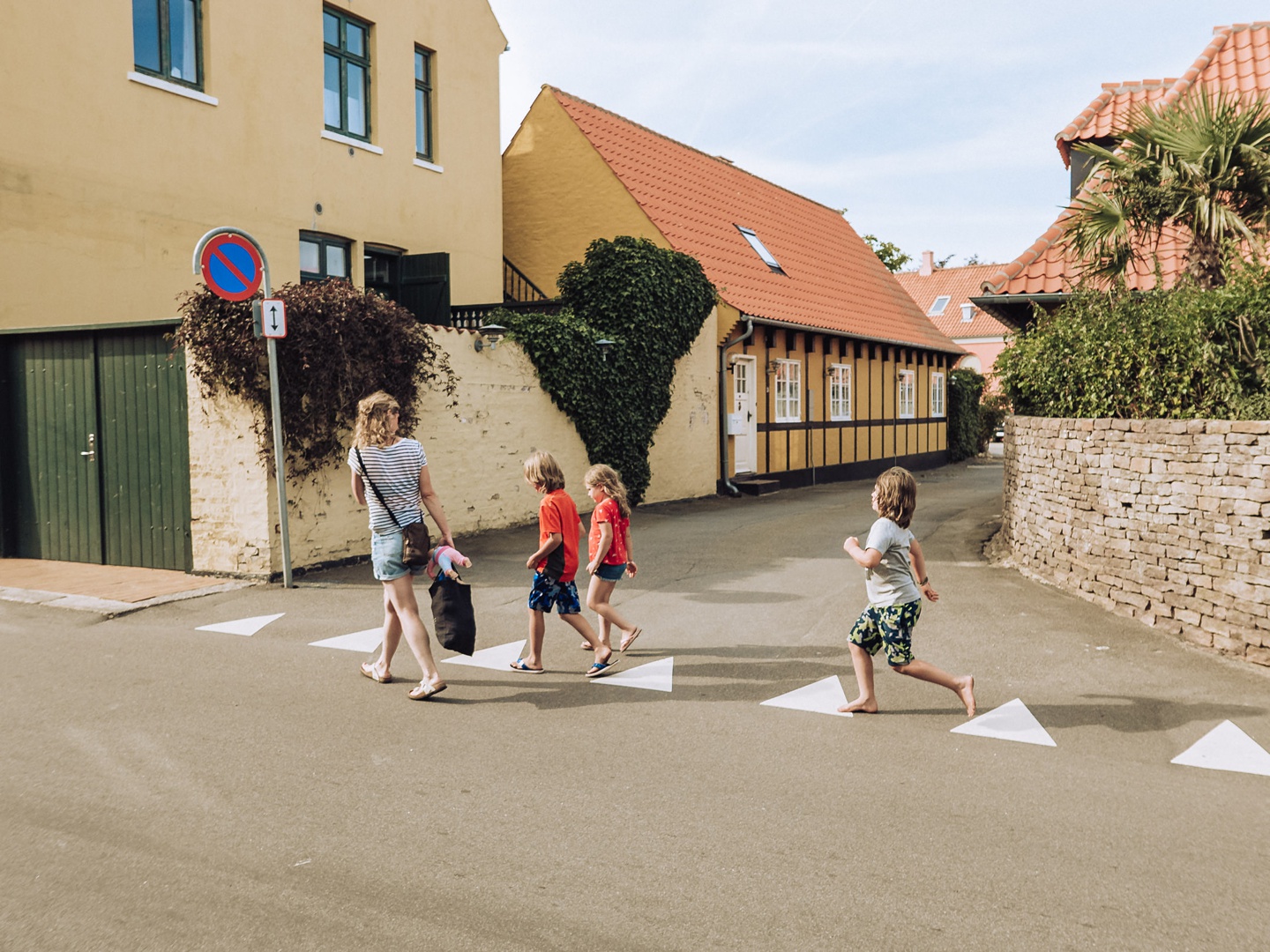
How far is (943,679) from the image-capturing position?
555cm

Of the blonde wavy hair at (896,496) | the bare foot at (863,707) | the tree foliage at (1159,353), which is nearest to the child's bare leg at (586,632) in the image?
the bare foot at (863,707)

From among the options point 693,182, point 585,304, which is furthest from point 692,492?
point 693,182

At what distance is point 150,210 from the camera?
12.2m

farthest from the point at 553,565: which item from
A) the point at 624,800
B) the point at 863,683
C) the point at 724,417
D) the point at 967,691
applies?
the point at 724,417

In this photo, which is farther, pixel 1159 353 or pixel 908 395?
pixel 908 395

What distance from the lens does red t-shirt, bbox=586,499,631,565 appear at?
21.9 feet

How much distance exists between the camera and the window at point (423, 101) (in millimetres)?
Answer: 16562

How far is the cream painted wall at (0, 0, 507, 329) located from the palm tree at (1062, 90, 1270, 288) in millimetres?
9733

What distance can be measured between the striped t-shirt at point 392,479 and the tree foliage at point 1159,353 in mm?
5863

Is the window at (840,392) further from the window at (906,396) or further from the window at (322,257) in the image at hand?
the window at (322,257)

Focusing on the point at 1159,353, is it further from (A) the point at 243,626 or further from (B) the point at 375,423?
(A) the point at 243,626

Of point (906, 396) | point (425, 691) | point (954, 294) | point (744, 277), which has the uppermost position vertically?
point (954, 294)

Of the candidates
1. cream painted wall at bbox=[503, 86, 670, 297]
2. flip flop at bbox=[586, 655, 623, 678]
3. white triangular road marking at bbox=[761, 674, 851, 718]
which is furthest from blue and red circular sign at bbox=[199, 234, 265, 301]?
cream painted wall at bbox=[503, 86, 670, 297]

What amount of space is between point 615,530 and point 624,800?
2.56m
